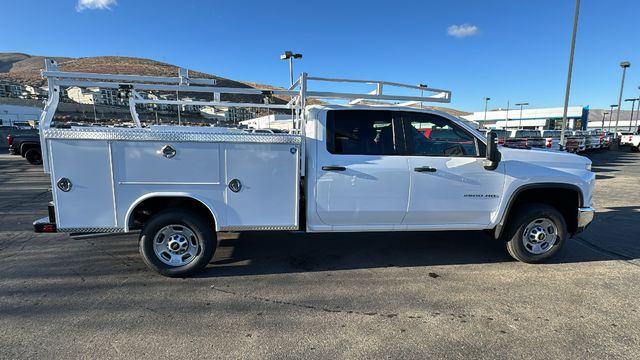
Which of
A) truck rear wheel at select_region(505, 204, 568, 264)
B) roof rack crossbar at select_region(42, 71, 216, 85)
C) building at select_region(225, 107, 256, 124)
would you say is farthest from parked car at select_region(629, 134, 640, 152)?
roof rack crossbar at select_region(42, 71, 216, 85)

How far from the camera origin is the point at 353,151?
418 cm

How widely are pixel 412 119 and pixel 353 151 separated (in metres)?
0.84

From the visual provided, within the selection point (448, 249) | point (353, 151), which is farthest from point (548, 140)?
point (353, 151)

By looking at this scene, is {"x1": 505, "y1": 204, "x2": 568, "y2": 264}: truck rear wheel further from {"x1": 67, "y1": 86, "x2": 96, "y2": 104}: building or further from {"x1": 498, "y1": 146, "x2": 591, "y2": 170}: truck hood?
{"x1": 67, "y1": 86, "x2": 96, "y2": 104}: building

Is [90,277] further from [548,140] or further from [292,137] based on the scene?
[548,140]

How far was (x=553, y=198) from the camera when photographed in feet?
15.6

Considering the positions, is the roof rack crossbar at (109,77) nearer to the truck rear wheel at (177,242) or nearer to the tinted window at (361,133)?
the truck rear wheel at (177,242)

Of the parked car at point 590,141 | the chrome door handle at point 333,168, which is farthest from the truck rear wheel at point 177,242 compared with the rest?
the parked car at point 590,141

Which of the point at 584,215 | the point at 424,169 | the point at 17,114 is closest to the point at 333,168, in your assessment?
the point at 424,169

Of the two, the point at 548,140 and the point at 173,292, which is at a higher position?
the point at 548,140

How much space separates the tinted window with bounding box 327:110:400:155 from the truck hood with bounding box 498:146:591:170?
4.75 feet

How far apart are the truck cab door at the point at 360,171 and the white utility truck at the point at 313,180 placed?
0.01 m

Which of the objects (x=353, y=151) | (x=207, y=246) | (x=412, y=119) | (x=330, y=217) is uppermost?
(x=412, y=119)

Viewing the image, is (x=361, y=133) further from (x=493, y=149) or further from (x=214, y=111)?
(x=214, y=111)
